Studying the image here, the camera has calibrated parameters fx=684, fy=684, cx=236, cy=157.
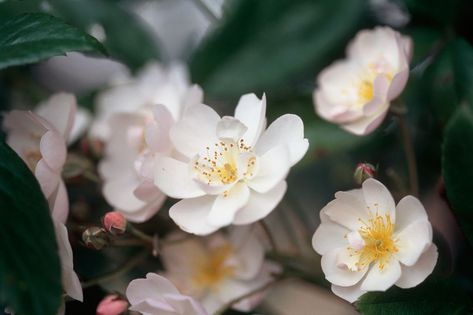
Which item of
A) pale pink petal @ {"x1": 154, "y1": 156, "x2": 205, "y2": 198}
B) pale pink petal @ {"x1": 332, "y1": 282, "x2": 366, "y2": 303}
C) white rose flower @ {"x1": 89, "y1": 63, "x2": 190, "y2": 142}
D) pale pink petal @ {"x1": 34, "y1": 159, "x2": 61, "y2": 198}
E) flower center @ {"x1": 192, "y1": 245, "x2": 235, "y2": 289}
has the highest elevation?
pale pink petal @ {"x1": 34, "y1": 159, "x2": 61, "y2": 198}

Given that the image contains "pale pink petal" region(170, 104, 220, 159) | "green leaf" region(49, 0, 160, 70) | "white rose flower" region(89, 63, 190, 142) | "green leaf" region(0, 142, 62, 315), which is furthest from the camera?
"green leaf" region(49, 0, 160, 70)

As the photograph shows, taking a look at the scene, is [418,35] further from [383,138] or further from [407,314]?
[407,314]

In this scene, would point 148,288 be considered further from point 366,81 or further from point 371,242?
point 366,81

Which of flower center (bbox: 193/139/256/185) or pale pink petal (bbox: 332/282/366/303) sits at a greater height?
flower center (bbox: 193/139/256/185)

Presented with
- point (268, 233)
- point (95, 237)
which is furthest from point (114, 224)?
point (268, 233)

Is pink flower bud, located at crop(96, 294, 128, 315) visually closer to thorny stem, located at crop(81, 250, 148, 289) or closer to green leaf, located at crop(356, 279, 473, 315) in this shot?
thorny stem, located at crop(81, 250, 148, 289)

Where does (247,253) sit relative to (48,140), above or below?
below

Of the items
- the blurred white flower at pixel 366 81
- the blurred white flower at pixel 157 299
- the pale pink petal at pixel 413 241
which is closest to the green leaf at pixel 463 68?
the blurred white flower at pixel 366 81

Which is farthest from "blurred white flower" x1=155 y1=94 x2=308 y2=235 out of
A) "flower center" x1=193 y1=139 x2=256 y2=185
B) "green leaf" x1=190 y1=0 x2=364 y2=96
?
"green leaf" x1=190 y1=0 x2=364 y2=96
